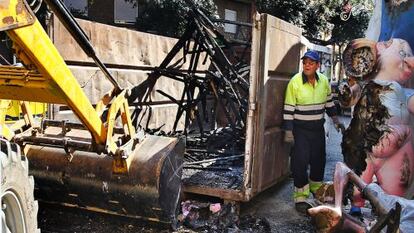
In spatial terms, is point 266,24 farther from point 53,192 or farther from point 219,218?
point 53,192

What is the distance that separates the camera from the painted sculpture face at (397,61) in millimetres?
3074

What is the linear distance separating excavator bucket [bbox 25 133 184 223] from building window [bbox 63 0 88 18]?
9036mm

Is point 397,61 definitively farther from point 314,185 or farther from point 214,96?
point 214,96

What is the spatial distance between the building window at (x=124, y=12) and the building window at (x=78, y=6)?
90 centimetres

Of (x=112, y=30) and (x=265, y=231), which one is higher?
(x=112, y=30)

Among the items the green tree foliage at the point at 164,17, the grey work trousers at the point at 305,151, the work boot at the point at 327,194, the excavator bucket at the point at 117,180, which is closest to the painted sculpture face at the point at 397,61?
the work boot at the point at 327,194

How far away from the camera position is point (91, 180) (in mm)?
3863

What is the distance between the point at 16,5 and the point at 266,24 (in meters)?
2.31

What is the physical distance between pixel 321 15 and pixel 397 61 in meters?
12.9

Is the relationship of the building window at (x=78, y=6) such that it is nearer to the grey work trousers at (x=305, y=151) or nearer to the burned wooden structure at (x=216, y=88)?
the burned wooden structure at (x=216, y=88)

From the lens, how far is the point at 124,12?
13.5m

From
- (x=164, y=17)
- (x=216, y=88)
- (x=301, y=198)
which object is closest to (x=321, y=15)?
(x=164, y=17)

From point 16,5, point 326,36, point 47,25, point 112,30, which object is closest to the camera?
point 16,5

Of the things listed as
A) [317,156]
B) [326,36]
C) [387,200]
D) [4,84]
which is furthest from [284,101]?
[326,36]
